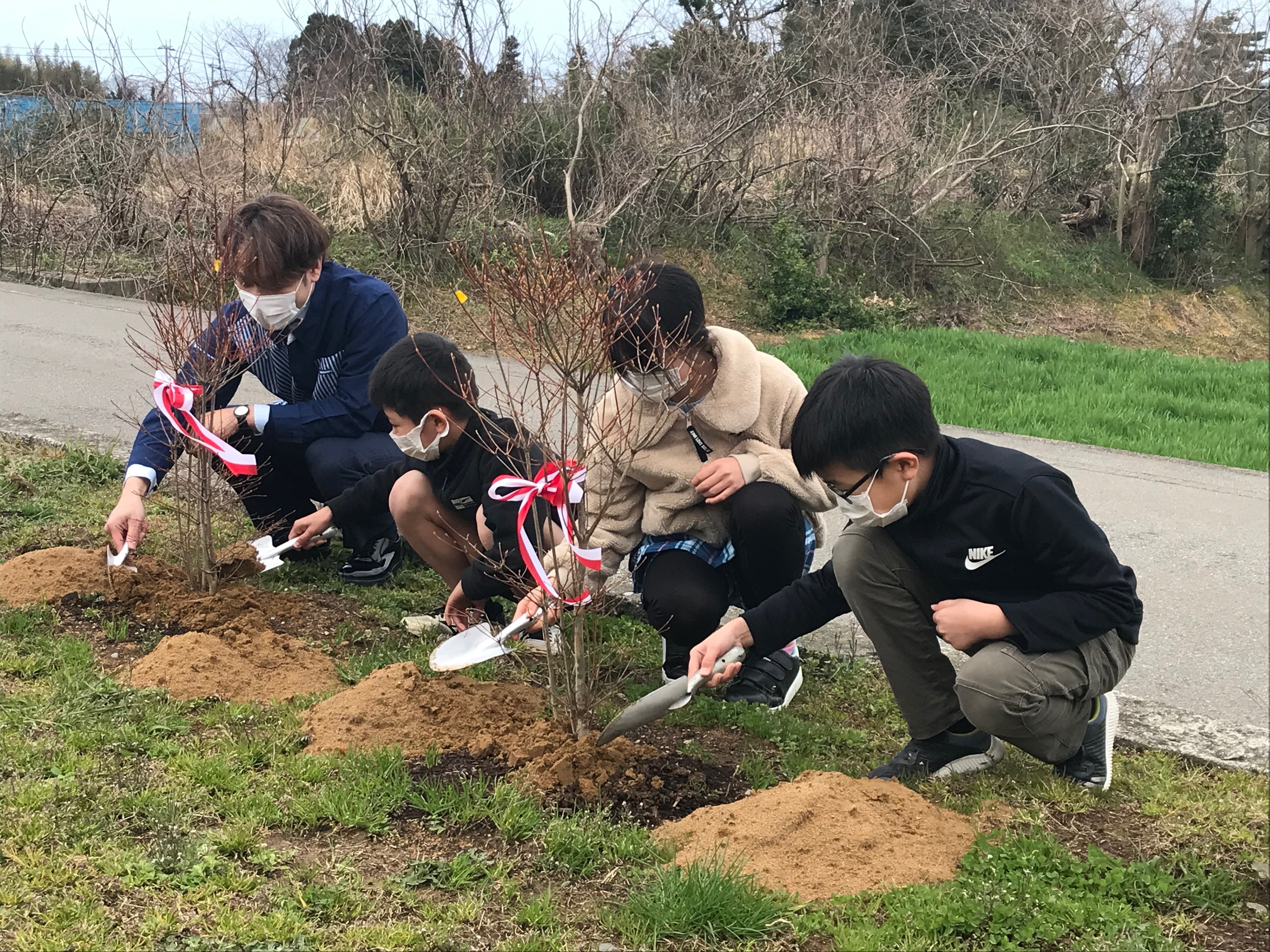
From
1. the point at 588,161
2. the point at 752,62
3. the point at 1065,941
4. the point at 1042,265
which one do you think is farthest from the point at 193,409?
the point at 1042,265

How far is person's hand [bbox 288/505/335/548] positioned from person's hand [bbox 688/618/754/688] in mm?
1651

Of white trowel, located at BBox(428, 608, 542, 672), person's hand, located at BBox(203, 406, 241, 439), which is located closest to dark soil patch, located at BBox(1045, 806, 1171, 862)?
white trowel, located at BBox(428, 608, 542, 672)

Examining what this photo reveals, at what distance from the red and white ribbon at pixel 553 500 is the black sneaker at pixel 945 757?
957 millimetres

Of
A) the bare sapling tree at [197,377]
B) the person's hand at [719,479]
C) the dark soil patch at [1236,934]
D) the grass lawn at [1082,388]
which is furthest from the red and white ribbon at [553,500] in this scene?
the grass lawn at [1082,388]

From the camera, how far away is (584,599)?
2826mm

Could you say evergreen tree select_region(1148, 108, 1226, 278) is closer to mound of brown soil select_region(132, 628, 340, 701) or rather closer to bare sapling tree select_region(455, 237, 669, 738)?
bare sapling tree select_region(455, 237, 669, 738)

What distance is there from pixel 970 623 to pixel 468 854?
129 centimetres

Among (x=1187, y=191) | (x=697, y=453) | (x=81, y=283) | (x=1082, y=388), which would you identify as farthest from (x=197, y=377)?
(x=1187, y=191)

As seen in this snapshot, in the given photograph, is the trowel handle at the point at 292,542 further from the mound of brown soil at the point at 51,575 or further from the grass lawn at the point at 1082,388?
the grass lawn at the point at 1082,388

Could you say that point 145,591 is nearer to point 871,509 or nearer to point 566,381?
point 566,381

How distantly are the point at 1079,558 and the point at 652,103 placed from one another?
40.4ft

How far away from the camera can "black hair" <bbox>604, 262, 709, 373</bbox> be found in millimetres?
3090

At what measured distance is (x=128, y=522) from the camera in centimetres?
375

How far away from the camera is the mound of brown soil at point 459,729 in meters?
2.80
